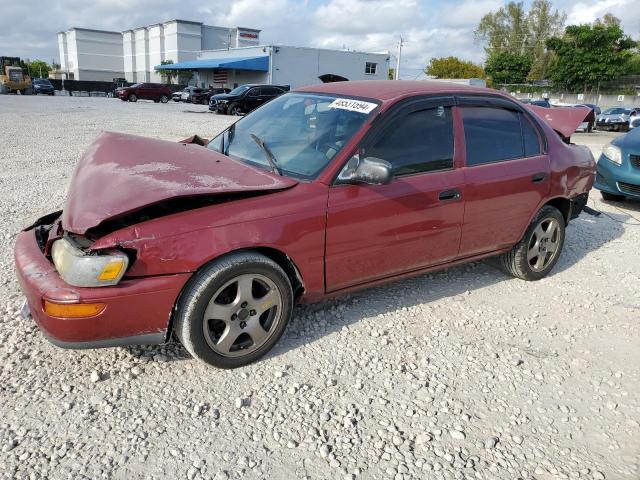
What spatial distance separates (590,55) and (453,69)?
30087 mm

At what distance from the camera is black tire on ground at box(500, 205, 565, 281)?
4566mm

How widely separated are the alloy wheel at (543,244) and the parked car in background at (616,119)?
2782 centimetres

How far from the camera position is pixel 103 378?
3.01 metres

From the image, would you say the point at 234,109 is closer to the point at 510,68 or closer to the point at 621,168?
the point at 621,168

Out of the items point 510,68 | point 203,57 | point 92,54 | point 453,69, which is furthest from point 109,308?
point 92,54

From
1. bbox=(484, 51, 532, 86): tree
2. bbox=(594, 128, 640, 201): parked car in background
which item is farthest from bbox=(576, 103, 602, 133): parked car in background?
bbox=(484, 51, 532, 86): tree

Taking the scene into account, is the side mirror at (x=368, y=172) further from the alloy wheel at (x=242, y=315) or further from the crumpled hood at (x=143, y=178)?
the alloy wheel at (x=242, y=315)

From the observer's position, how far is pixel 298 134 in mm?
3715

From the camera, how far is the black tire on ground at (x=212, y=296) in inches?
113

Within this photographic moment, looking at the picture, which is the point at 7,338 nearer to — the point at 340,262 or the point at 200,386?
the point at 200,386

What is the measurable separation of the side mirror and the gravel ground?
1.10 m

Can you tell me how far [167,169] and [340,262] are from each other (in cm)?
122

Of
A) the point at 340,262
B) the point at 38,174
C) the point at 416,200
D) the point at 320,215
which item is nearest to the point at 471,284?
the point at 416,200

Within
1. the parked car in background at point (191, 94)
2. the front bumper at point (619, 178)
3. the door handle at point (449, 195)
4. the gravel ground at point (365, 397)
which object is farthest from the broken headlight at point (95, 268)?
the parked car in background at point (191, 94)
